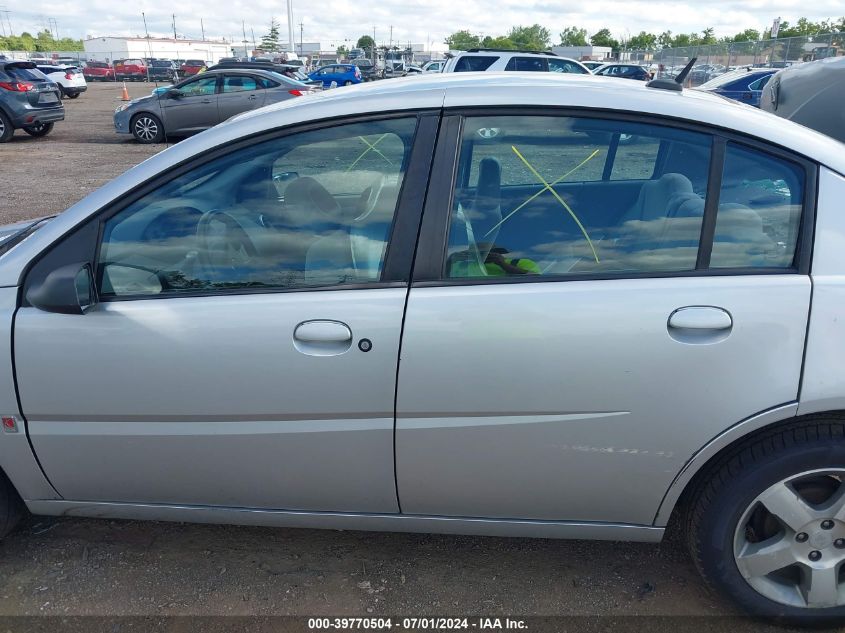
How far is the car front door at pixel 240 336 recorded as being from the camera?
82.7 inches

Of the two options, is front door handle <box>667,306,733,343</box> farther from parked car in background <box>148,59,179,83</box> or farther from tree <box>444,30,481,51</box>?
tree <box>444,30,481,51</box>

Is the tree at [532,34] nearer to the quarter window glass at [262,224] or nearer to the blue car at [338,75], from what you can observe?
→ the blue car at [338,75]

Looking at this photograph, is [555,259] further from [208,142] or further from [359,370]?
[208,142]

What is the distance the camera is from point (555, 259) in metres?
2.14

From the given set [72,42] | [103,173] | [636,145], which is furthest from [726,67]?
[72,42]

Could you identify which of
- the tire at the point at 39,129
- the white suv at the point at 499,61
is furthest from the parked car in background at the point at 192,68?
the white suv at the point at 499,61

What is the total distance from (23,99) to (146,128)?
8.82 feet

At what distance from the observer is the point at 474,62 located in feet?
48.5

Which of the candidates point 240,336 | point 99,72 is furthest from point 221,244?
A: point 99,72

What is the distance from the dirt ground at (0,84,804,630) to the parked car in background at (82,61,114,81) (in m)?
59.6

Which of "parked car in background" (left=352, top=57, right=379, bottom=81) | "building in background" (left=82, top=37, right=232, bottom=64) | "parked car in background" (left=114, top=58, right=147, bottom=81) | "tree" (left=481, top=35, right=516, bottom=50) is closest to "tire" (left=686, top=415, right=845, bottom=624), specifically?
"parked car in background" (left=352, top=57, right=379, bottom=81)

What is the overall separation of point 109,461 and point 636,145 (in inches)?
82.3

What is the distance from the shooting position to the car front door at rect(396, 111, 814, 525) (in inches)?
78.0

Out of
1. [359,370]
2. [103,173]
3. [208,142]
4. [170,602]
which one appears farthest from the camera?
[103,173]
